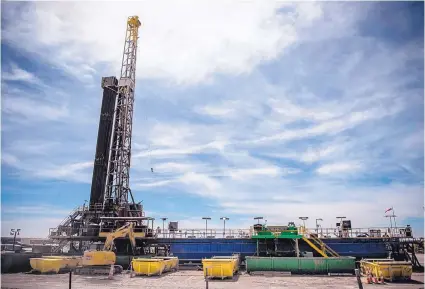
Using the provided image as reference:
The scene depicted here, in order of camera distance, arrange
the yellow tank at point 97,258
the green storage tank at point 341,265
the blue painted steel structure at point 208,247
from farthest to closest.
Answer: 1. the blue painted steel structure at point 208,247
2. the green storage tank at point 341,265
3. the yellow tank at point 97,258

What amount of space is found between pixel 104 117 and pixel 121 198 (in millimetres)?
11855

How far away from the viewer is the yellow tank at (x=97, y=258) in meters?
25.9

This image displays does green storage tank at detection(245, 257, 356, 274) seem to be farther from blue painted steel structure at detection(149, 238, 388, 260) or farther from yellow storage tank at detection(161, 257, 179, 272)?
yellow storage tank at detection(161, 257, 179, 272)

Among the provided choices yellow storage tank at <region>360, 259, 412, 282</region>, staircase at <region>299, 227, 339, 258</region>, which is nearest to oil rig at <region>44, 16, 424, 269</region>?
staircase at <region>299, 227, 339, 258</region>

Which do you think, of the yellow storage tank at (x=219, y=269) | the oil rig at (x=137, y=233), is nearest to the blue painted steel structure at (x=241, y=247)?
the oil rig at (x=137, y=233)

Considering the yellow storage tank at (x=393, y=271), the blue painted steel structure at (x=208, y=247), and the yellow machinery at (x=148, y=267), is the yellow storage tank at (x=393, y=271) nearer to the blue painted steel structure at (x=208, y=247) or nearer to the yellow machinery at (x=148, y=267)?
the blue painted steel structure at (x=208, y=247)

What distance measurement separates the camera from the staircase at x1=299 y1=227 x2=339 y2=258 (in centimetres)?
3127

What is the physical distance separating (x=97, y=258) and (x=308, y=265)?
60.6ft

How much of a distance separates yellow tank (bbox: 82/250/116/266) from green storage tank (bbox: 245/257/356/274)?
1258 centimetres

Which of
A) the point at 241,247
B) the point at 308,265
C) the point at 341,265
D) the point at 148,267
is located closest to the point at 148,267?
→ the point at 148,267

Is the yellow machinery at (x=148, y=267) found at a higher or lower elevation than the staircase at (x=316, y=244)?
lower

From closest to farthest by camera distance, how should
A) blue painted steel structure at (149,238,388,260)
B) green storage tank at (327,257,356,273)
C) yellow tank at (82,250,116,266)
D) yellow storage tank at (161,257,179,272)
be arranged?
1. yellow tank at (82,250,116,266)
2. green storage tank at (327,257,356,273)
3. yellow storage tank at (161,257,179,272)
4. blue painted steel structure at (149,238,388,260)

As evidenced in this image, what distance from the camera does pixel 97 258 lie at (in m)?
26.5

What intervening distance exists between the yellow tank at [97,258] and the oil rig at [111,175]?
6.82 meters
